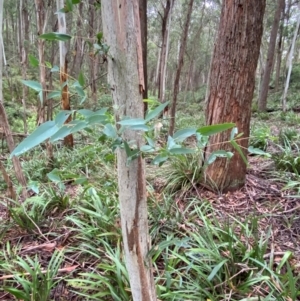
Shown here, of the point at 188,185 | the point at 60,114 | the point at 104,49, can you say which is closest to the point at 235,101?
the point at 188,185

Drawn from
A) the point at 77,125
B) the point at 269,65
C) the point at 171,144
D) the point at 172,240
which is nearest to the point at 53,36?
Answer: the point at 77,125

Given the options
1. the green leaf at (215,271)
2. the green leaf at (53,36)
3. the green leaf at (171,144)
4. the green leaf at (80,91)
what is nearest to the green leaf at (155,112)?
the green leaf at (171,144)

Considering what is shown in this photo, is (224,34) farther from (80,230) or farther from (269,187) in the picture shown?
(80,230)

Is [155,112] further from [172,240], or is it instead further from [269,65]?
[269,65]

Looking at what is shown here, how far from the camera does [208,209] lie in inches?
100

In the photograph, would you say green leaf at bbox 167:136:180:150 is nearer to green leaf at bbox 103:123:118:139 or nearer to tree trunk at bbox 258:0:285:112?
green leaf at bbox 103:123:118:139

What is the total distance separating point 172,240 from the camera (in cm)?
112

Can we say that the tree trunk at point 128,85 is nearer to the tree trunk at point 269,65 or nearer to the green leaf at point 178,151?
the green leaf at point 178,151

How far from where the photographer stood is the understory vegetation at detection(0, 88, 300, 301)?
1.68 metres

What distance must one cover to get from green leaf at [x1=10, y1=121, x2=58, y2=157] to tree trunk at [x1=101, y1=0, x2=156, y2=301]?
0.88 ft

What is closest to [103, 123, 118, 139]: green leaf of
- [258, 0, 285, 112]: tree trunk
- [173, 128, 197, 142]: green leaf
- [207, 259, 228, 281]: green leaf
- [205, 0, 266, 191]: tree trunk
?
[173, 128, 197, 142]: green leaf

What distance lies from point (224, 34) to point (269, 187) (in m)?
1.62

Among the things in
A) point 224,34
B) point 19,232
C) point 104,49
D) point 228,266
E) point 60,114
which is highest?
point 224,34

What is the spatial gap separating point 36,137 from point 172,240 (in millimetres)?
732
